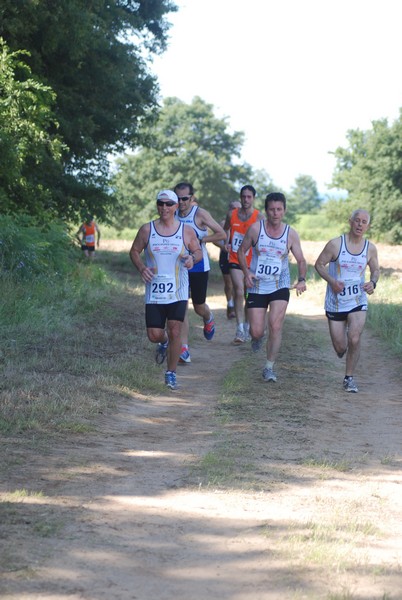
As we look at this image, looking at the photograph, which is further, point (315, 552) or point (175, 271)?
point (175, 271)

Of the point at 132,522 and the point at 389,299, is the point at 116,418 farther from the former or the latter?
the point at 389,299

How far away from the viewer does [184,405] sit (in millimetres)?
8961

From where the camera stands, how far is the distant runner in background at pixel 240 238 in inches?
524

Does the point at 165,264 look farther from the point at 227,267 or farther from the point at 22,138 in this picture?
the point at 22,138

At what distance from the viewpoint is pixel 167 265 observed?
9.45m

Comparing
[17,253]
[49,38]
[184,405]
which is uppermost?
[49,38]

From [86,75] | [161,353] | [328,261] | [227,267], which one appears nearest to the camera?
[328,261]

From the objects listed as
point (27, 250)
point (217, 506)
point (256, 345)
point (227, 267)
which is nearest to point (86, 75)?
point (27, 250)

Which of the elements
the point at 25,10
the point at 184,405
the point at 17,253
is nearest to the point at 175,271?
the point at 184,405

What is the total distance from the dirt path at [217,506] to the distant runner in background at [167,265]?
0.82 m

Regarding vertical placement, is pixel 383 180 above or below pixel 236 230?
above

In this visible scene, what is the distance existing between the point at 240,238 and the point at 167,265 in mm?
4268

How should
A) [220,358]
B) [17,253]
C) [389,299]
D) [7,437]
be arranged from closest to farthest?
[7,437] < [220,358] < [17,253] < [389,299]

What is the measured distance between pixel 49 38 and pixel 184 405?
11.2 metres
